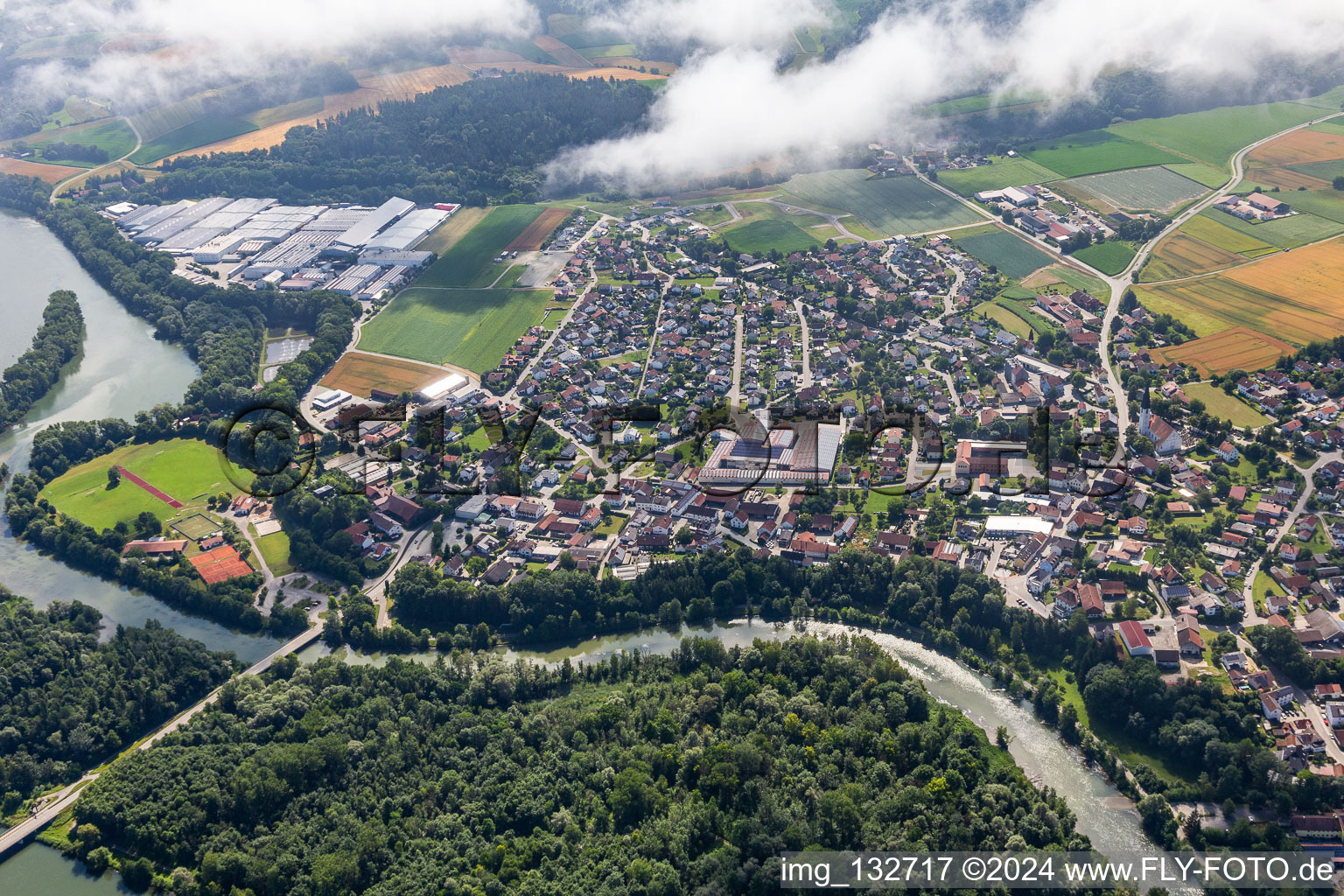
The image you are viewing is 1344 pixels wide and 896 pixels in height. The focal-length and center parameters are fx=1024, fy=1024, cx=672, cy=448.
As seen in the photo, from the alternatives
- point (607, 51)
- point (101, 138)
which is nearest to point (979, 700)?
point (607, 51)

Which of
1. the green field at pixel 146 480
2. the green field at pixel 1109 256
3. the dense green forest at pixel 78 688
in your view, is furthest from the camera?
the green field at pixel 1109 256

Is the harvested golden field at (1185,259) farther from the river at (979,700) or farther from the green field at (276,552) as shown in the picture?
the green field at (276,552)

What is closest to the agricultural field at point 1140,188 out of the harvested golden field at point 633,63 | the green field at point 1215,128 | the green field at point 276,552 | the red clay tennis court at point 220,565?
the green field at point 1215,128

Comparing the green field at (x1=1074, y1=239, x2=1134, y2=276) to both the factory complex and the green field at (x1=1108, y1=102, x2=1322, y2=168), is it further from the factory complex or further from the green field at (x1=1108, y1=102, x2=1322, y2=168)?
the factory complex

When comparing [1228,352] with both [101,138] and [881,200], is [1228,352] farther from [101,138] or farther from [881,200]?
[101,138]

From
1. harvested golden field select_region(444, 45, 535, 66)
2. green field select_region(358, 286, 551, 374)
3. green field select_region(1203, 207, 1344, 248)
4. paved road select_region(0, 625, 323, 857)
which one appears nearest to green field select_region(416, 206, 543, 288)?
green field select_region(358, 286, 551, 374)

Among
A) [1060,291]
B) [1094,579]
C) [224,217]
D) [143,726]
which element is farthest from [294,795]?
[224,217]
